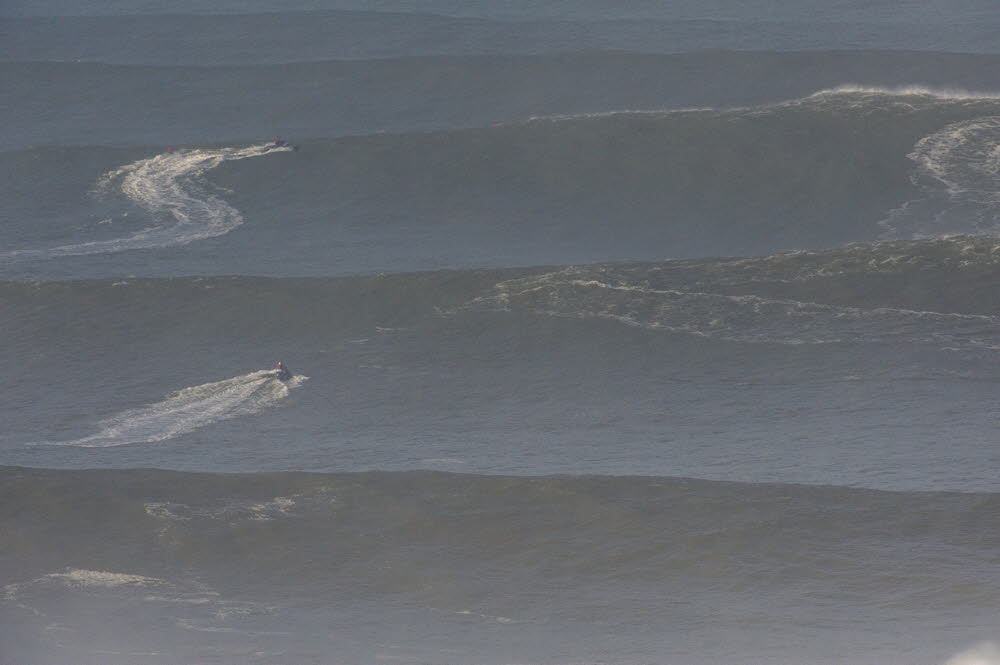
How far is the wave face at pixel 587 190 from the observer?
3744 centimetres

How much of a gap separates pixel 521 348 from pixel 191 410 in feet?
26.1

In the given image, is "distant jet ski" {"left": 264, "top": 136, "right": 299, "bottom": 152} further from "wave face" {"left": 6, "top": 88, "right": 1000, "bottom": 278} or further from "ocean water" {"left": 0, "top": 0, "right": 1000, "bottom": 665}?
"wave face" {"left": 6, "top": 88, "right": 1000, "bottom": 278}

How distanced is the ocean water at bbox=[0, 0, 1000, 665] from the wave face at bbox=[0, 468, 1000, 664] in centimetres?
7

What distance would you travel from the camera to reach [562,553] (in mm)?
20812

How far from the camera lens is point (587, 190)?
4162 centimetres

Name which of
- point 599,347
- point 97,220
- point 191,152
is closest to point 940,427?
point 599,347

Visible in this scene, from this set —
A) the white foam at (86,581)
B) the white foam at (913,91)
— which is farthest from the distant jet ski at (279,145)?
the white foam at (86,581)

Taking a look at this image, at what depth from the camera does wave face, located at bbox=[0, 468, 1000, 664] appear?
59.1ft

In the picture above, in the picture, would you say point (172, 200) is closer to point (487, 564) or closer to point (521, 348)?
point (521, 348)

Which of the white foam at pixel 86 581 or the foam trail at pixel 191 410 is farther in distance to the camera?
the foam trail at pixel 191 410

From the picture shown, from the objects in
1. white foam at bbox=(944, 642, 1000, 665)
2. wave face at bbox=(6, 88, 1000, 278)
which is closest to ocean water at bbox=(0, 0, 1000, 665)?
white foam at bbox=(944, 642, 1000, 665)

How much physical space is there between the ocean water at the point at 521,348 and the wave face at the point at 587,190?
0.55 feet

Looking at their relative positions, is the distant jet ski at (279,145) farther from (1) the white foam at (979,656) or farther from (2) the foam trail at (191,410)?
(1) the white foam at (979,656)

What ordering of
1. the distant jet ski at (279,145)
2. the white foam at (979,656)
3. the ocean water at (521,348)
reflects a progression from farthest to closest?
the distant jet ski at (279,145)
the ocean water at (521,348)
the white foam at (979,656)
